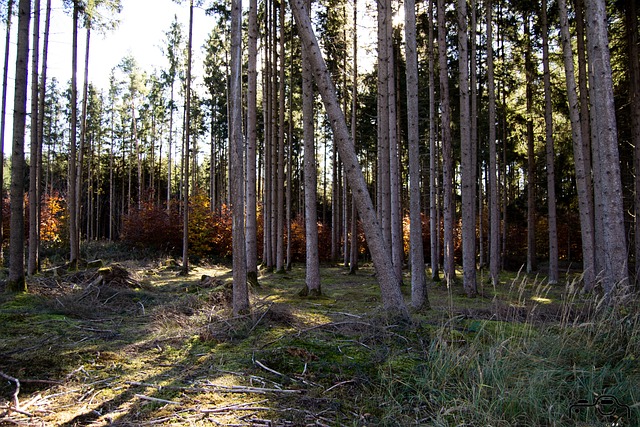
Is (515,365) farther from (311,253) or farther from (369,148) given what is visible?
(369,148)

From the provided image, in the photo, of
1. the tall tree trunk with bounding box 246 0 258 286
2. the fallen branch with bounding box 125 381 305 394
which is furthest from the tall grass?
the tall tree trunk with bounding box 246 0 258 286

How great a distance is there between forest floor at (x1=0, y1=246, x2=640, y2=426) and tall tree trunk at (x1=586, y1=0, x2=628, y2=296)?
1.22m

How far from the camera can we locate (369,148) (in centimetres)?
2428

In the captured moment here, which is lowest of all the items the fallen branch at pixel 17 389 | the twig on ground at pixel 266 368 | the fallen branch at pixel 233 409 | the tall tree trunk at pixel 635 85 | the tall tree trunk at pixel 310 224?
the fallen branch at pixel 233 409

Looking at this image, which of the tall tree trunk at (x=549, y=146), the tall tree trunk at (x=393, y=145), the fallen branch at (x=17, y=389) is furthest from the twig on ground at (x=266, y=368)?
the tall tree trunk at (x=549, y=146)

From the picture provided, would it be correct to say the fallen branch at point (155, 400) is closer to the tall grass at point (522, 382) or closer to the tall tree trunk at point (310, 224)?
the tall grass at point (522, 382)

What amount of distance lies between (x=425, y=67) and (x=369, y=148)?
6150mm

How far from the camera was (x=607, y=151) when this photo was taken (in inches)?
268

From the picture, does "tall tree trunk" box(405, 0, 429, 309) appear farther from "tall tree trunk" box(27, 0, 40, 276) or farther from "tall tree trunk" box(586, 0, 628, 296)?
"tall tree trunk" box(27, 0, 40, 276)

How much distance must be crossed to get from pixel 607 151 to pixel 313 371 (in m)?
5.77

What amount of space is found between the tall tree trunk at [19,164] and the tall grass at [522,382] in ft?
26.2

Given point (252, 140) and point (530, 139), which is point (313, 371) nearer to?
point (252, 140)

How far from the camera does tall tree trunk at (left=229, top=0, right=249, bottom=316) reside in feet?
19.7

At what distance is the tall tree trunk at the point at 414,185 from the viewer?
7.80 m
